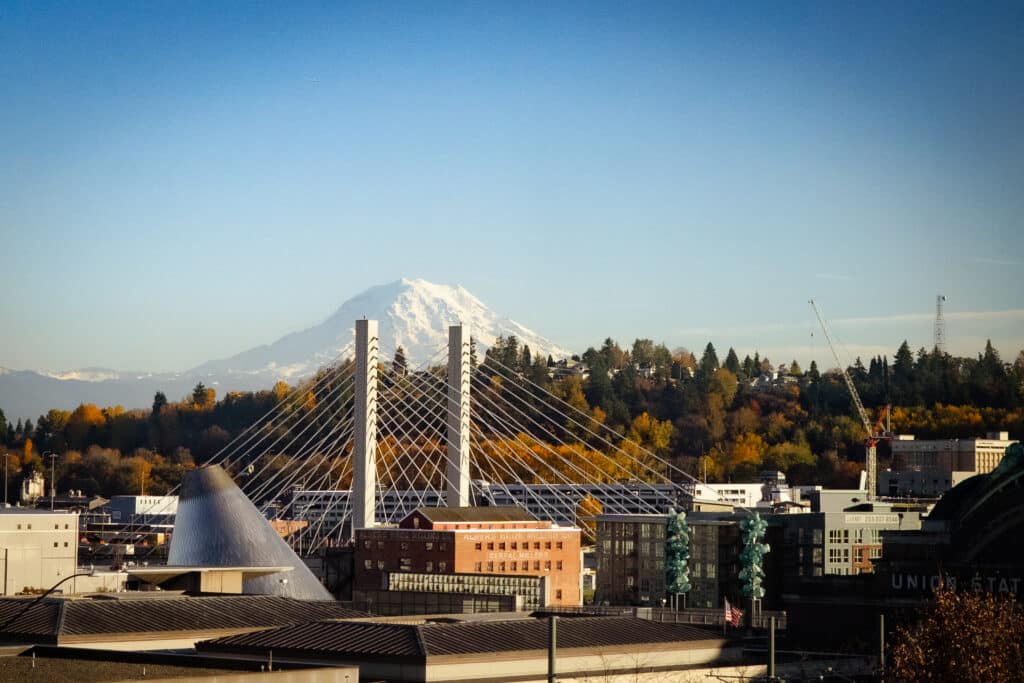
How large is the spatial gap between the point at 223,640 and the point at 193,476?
34833mm

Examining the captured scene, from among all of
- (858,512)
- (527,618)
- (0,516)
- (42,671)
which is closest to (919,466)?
(858,512)

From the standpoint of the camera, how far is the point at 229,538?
88.6m

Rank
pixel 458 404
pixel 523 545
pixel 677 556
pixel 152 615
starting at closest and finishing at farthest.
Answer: pixel 152 615
pixel 677 556
pixel 523 545
pixel 458 404

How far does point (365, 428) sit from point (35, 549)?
69.2 feet

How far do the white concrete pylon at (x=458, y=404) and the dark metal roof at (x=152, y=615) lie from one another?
49.2 metres

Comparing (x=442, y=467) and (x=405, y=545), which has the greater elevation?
(x=442, y=467)

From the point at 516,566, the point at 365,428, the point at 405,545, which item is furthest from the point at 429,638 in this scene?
the point at 365,428

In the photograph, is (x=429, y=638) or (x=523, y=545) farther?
(x=523, y=545)

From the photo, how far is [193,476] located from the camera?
91.4m

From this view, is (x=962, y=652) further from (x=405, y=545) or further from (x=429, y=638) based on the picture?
(x=405, y=545)

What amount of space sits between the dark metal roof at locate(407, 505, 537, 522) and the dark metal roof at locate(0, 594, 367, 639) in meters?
38.4

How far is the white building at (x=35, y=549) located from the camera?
334 feet

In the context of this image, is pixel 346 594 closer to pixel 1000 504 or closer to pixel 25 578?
pixel 25 578

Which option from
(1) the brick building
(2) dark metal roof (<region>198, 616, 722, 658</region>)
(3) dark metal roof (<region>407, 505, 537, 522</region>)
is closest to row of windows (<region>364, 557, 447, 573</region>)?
(1) the brick building
